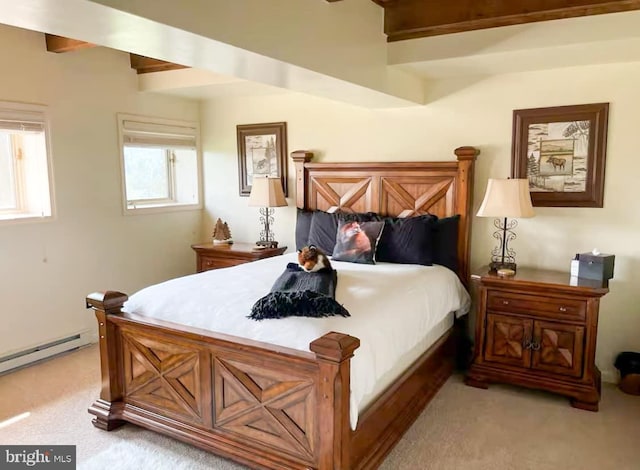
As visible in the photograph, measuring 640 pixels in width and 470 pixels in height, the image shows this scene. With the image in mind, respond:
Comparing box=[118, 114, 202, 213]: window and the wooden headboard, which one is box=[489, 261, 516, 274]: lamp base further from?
box=[118, 114, 202, 213]: window

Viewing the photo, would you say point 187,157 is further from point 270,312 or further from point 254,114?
point 270,312

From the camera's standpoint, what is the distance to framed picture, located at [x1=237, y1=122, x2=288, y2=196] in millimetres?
4695

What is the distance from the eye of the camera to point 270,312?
242cm

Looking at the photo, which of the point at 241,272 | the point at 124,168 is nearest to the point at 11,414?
the point at 241,272

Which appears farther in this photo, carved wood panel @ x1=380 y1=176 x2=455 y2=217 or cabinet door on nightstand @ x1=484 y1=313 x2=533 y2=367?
carved wood panel @ x1=380 y1=176 x2=455 y2=217

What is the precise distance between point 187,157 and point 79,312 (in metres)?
1.90

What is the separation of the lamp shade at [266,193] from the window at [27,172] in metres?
1.63

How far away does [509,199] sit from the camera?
3.27 metres

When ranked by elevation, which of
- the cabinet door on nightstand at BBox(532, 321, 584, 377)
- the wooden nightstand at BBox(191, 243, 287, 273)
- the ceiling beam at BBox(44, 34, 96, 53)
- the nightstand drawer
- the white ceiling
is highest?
the ceiling beam at BBox(44, 34, 96, 53)

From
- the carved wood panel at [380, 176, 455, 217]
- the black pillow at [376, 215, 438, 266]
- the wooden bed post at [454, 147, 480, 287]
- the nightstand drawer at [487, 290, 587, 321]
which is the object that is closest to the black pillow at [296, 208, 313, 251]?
the carved wood panel at [380, 176, 455, 217]

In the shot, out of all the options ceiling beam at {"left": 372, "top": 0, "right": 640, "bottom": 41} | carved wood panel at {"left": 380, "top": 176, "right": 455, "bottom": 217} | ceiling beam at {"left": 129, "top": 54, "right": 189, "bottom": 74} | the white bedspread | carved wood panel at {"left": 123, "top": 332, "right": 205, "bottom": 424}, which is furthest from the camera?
ceiling beam at {"left": 129, "top": 54, "right": 189, "bottom": 74}

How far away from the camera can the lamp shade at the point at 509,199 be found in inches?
128

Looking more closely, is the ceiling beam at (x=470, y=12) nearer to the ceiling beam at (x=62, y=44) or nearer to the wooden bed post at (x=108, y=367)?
the ceiling beam at (x=62, y=44)

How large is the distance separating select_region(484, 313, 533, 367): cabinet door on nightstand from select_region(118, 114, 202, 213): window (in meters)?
3.20
